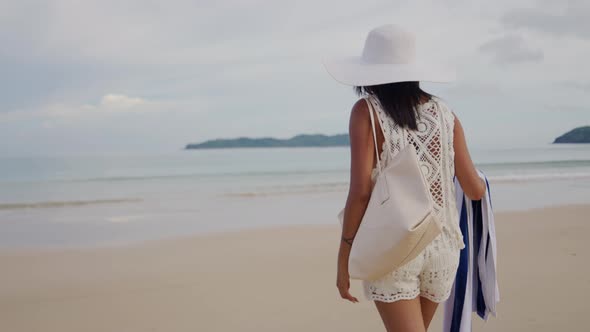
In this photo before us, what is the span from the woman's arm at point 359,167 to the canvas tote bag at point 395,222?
36 mm

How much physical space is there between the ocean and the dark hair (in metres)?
6.48

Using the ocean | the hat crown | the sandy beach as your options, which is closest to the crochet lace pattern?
the hat crown

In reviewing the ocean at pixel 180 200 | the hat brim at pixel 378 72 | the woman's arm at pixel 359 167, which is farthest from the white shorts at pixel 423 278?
the ocean at pixel 180 200

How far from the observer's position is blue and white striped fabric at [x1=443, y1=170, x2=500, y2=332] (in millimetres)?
2258

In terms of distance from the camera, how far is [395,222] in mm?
1670

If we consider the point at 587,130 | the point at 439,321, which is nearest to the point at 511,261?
the point at 439,321

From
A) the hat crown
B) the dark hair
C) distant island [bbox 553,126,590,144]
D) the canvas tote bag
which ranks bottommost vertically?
distant island [bbox 553,126,590,144]

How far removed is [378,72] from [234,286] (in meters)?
3.77

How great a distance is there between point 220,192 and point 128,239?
8.09 meters

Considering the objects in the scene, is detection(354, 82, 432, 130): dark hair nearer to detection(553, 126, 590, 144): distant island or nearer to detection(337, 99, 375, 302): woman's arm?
detection(337, 99, 375, 302): woman's arm

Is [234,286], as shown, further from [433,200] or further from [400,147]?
[400,147]

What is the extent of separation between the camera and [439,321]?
4223 mm

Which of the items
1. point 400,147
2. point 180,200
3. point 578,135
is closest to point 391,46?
point 400,147

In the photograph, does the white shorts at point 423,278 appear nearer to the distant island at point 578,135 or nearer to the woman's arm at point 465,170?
the woman's arm at point 465,170
